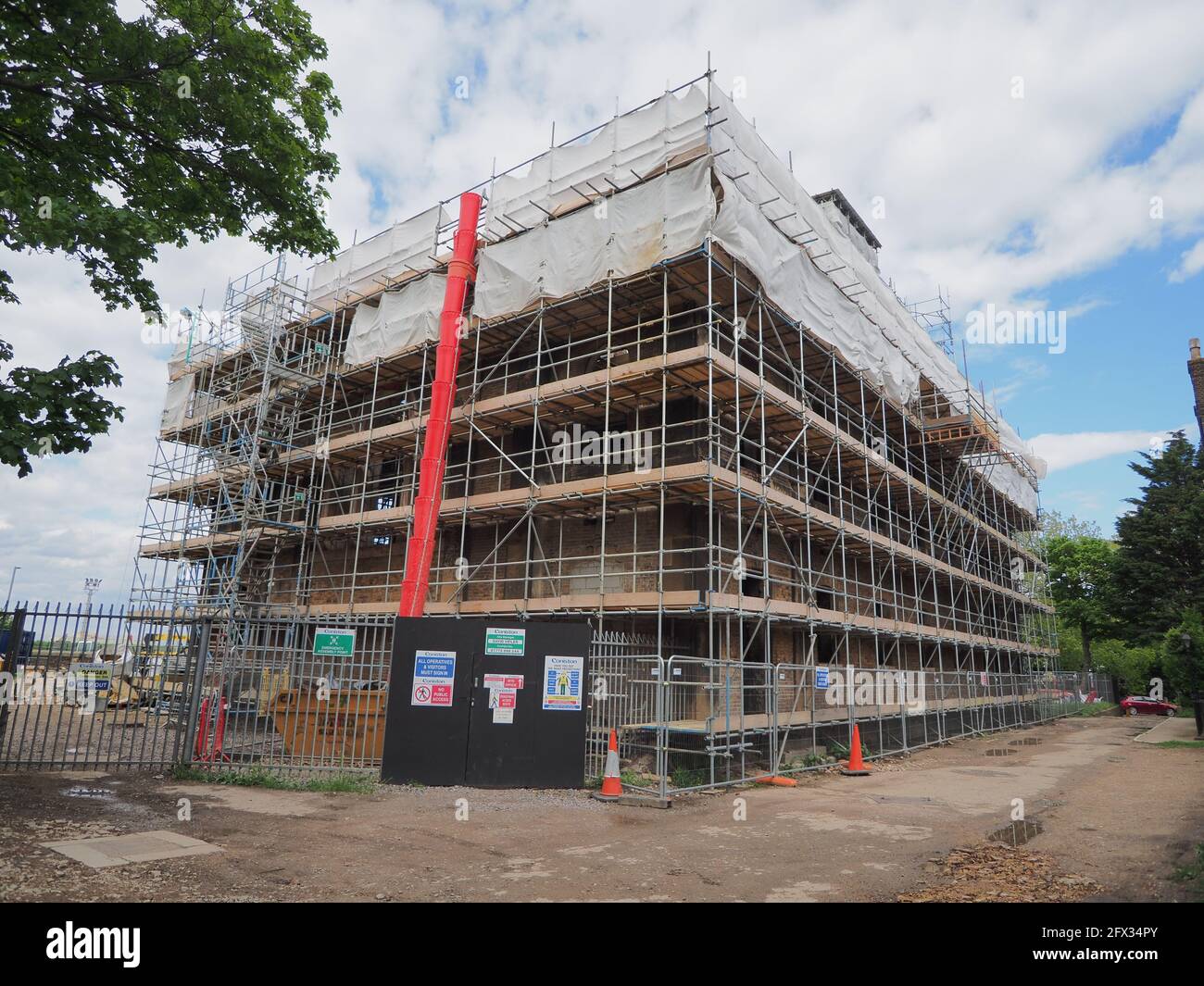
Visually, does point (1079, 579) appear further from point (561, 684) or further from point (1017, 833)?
point (561, 684)

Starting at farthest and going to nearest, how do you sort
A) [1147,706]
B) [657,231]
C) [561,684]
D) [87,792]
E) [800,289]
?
1. [1147,706]
2. [800,289]
3. [657,231]
4. [561,684]
5. [87,792]

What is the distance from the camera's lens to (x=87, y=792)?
32.6ft

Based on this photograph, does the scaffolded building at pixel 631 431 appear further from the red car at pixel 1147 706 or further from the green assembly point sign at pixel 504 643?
the red car at pixel 1147 706

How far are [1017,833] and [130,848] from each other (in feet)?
31.6

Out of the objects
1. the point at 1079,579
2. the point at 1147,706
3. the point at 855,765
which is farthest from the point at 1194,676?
the point at 1079,579

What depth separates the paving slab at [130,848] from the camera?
669 cm

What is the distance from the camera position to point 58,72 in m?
8.64

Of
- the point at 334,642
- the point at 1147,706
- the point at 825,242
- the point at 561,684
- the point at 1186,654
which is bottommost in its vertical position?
the point at 1147,706

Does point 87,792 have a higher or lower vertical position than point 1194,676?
lower

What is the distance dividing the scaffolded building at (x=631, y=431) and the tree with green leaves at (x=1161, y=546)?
14.5 metres

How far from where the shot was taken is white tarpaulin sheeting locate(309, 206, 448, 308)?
23.1 meters

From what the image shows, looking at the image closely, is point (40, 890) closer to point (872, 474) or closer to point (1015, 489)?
point (872, 474)
